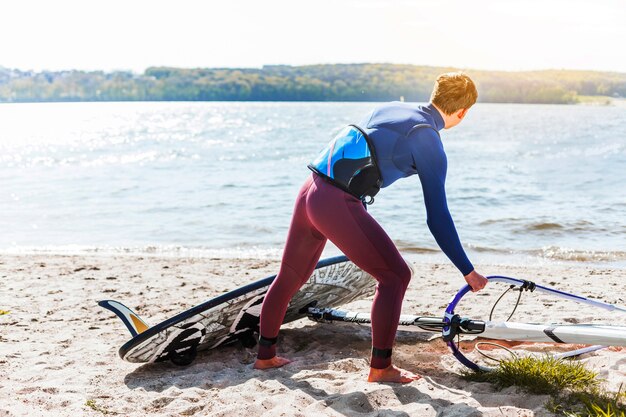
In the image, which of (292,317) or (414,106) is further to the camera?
(292,317)

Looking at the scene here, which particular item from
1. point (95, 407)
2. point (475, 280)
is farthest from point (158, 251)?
point (475, 280)

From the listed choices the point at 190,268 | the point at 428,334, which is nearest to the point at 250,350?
the point at 428,334

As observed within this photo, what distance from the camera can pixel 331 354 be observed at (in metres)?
4.96

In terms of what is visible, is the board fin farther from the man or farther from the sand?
the man

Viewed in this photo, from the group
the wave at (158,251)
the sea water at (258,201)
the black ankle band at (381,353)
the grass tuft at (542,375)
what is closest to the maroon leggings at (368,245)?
the black ankle band at (381,353)

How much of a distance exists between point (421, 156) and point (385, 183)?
0.29m

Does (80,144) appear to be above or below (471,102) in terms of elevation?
below

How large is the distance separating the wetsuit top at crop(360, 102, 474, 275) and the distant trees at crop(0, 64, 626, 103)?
79.5m

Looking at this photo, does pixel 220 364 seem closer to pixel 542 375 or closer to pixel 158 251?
pixel 542 375

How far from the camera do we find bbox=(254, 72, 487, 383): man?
3883 mm

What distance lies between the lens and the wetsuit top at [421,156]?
3.86m

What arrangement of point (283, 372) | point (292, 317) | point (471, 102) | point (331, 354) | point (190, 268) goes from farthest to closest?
point (190, 268), point (292, 317), point (331, 354), point (283, 372), point (471, 102)

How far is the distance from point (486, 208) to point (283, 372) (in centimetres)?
1144

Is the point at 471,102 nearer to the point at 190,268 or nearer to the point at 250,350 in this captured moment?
the point at 250,350
